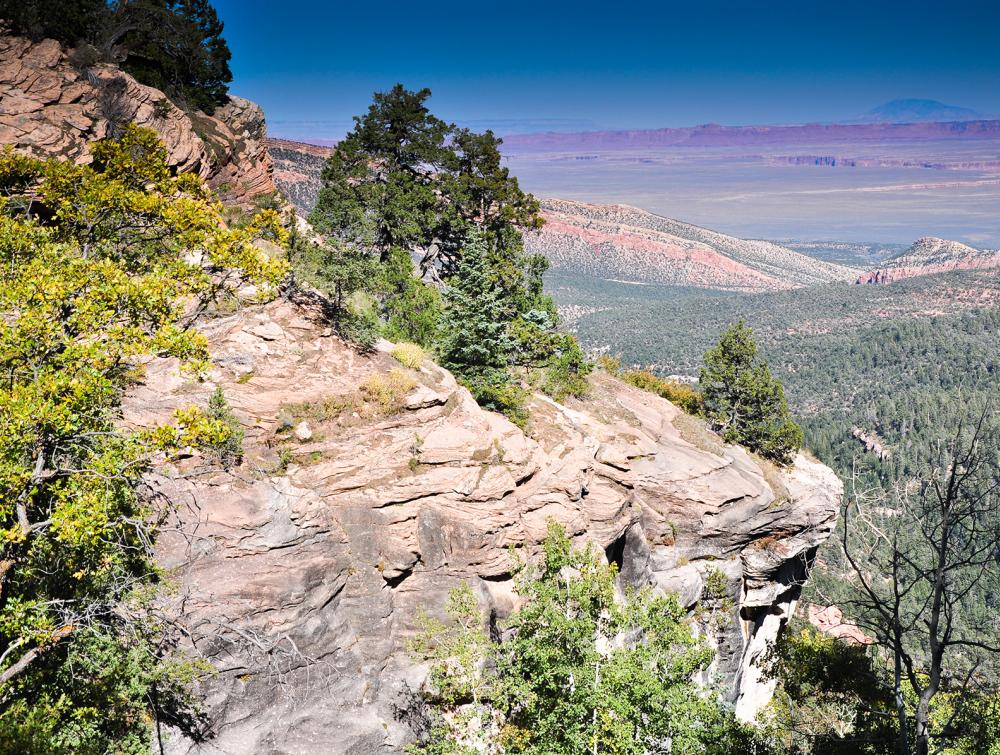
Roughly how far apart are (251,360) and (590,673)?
14933mm

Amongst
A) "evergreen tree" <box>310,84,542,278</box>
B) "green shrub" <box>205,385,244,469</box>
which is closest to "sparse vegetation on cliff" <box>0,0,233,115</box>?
"evergreen tree" <box>310,84,542,278</box>

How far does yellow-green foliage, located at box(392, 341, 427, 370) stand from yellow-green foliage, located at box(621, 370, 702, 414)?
1844 centimetres

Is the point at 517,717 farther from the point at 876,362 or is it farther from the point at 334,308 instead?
the point at 876,362

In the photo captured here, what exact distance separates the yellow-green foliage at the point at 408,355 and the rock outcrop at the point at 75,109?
13246mm

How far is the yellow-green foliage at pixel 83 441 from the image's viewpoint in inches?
354

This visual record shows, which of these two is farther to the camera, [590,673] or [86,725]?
[590,673]

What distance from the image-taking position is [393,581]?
62.4ft

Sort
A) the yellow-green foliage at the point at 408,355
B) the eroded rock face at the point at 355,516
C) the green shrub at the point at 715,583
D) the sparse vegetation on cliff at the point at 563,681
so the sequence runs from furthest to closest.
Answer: the green shrub at the point at 715,583 < the yellow-green foliage at the point at 408,355 < the sparse vegetation on cliff at the point at 563,681 < the eroded rock face at the point at 355,516

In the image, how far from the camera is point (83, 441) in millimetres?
10430

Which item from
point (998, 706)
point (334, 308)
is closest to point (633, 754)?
point (998, 706)

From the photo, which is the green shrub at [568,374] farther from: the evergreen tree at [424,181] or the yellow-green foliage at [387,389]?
the yellow-green foliage at [387,389]

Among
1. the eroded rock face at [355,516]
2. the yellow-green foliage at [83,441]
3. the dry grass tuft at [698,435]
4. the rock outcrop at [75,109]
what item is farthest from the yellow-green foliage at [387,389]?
the dry grass tuft at [698,435]

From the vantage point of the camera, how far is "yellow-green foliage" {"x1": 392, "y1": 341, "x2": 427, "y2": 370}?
22.3 m

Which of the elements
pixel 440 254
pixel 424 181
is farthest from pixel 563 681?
pixel 424 181
